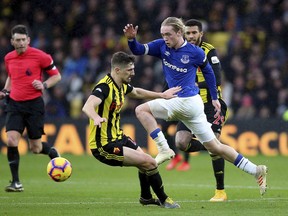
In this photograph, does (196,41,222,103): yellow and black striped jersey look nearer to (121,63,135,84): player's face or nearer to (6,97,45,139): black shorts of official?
(121,63,135,84): player's face

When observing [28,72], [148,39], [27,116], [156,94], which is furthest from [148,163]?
[148,39]

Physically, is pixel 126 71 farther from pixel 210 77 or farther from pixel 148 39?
pixel 148 39

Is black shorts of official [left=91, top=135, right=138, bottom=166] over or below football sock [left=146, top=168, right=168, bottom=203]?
over

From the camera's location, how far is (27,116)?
42.0 feet

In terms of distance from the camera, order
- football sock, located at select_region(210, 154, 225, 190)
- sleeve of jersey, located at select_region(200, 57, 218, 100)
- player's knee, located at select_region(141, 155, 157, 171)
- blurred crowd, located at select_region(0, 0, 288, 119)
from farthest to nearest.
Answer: blurred crowd, located at select_region(0, 0, 288, 119)
football sock, located at select_region(210, 154, 225, 190)
sleeve of jersey, located at select_region(200, 57, 218, 100)
player's knee, located at select_region(141, 155, 157, 171)

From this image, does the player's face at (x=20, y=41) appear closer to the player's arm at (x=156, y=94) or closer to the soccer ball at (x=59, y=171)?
the soccer ball at (x=59, y=171)

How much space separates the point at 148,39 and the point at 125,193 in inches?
435

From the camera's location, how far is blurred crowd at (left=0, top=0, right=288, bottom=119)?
21531mm

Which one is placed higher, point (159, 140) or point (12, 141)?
point (159, 140)

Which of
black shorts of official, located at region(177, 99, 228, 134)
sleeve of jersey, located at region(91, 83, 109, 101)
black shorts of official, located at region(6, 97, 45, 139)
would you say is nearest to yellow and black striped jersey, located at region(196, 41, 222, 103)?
black shorts of official, located at region(177, 99, 228, 134)

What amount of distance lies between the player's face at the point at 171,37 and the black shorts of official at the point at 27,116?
3269 millimetres

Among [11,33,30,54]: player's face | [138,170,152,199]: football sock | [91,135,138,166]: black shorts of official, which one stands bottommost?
[138,170,152,199]: football sock

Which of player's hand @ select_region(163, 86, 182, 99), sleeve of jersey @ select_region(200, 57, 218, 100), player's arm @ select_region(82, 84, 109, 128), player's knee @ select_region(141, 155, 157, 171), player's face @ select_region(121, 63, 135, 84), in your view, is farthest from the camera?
sleeve of jersey @ select_region(200, 57, 218, 100)

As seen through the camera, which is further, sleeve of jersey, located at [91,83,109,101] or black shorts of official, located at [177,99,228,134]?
black shorts of official, located at [177,99,228,134]
